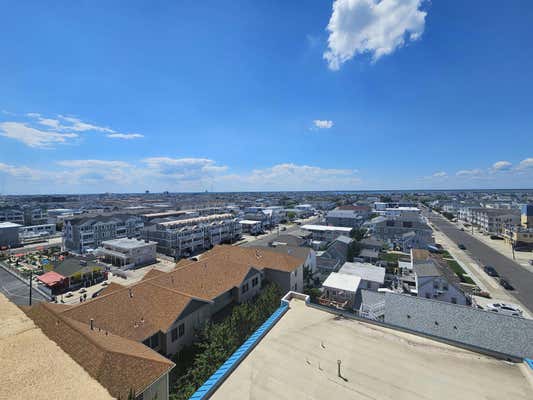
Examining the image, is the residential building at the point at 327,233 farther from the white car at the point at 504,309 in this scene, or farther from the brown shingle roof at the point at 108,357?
the brown shingle roof at the point at 108,357

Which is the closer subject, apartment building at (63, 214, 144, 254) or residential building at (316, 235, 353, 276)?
residential building at (316, 235, 353, 276)

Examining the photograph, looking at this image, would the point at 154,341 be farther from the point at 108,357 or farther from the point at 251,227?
the point at 251,227

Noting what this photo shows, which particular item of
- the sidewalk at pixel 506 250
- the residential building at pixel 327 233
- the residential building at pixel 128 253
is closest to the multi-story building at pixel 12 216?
the residential building at pixel 128 253

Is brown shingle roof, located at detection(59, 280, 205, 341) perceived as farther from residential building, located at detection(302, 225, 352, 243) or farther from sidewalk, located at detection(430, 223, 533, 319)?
residential building, located at detection(302, 225, 352, 243)

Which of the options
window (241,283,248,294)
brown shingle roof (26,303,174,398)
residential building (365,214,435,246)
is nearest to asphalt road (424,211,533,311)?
residential building (365,214,435,246)

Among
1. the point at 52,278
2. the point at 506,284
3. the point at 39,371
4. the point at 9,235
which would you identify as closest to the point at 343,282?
the point at 506,284

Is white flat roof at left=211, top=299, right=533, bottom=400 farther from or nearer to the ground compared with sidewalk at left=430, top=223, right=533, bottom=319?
farther from the ground
